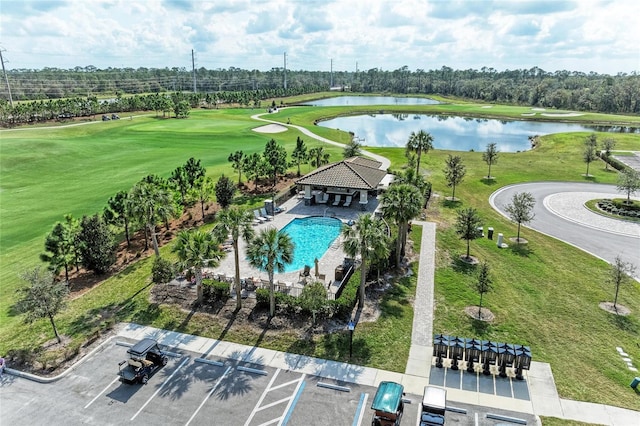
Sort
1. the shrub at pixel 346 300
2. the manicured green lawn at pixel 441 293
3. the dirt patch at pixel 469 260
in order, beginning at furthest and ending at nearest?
the dirt patch at pixel 469 260 < the shrub at pixel 346 300 < the manicured green lawn at pixel 441 293

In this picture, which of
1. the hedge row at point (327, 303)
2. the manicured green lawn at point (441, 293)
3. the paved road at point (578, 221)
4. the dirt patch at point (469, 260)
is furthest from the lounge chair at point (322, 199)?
the hedge row at point (327, 303)

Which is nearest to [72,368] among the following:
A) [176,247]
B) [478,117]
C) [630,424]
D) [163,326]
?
[163,326]

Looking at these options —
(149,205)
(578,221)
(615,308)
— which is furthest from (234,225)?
(578,221)

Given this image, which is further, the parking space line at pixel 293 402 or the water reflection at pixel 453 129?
the water reflection at pixel 453 129

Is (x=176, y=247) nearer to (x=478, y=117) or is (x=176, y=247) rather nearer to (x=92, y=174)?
(x=92, y=174)

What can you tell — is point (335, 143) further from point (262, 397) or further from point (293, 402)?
point (293, 402)

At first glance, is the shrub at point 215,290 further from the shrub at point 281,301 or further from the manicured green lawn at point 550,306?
the manicured green lawn at point 550,306
